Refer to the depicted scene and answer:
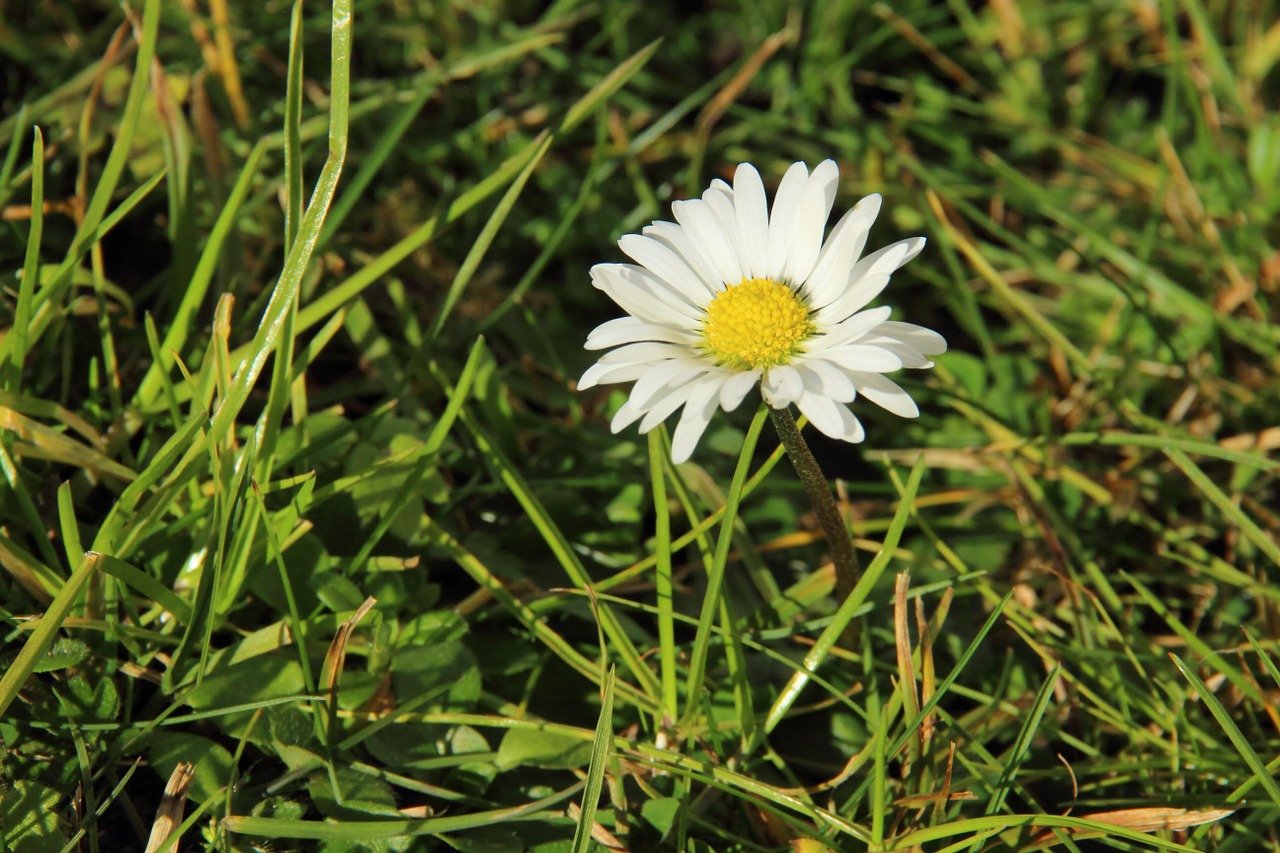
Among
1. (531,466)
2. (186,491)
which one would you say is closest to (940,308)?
(531,466)

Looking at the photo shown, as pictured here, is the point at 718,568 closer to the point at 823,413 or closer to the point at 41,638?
the point at 823,413

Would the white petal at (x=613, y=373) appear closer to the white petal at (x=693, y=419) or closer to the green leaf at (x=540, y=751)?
the white petal at (x=693, y=419)

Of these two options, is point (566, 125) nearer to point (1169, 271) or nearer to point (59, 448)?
point (59, 448)

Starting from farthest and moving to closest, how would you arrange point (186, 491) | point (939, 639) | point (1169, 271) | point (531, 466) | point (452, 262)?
point (1169, 271) → point (452, 262) → point (531, 466) → point (939, 639) → point (186, 491)

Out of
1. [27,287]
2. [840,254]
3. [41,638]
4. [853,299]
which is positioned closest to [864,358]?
[853,299]

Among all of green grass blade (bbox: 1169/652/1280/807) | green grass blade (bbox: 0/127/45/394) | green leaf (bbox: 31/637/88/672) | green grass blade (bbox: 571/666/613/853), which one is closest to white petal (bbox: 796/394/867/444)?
green grass blade (bbox: 571/666/613/853)

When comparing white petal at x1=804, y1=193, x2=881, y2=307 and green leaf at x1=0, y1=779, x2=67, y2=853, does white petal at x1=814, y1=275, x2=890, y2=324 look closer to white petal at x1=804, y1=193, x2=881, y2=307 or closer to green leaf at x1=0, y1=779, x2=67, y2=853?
A: white petal at x1=804, y1=193, x2=881, y2=307
